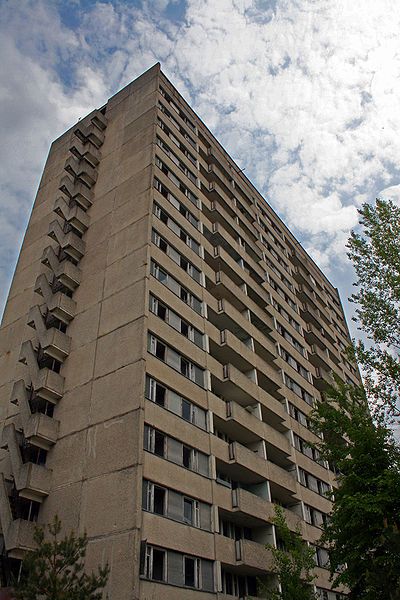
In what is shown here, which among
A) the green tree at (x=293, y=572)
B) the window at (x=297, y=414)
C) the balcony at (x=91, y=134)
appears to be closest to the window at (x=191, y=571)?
the green tree at (x=293, y=572)

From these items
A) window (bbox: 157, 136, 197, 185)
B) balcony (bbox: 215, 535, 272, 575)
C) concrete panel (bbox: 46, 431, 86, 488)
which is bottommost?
balcony (bbox: 215, 535, 272, 575)

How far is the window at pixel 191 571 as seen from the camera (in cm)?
1898

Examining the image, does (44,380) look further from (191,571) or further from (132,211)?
(132,211)

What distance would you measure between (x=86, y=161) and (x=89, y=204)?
4046 mm

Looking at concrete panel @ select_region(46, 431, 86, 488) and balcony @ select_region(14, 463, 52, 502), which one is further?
concrete panel @ select_region(46, 431, 86, 488)

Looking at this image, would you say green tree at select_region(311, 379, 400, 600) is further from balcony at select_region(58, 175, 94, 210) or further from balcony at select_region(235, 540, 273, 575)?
balcony at select_region(58, 175, 94, 210)

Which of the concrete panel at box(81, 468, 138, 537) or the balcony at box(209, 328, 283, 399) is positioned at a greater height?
the balcony at box(209, 328, 283, 399)

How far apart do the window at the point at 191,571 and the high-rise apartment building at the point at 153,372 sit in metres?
0.05

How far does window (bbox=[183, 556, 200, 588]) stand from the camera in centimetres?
1898

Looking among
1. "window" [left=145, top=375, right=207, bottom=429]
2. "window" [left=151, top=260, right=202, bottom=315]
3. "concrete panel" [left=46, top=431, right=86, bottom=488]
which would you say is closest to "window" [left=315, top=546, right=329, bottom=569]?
"window" [left=145, top=375, right=207, bottom=429]

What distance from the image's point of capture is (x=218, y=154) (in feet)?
139

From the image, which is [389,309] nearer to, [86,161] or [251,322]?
[251,322]

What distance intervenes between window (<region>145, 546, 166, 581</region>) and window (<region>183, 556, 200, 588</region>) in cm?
126

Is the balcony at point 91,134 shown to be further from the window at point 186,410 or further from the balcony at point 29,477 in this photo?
the balcony at point 29,477
